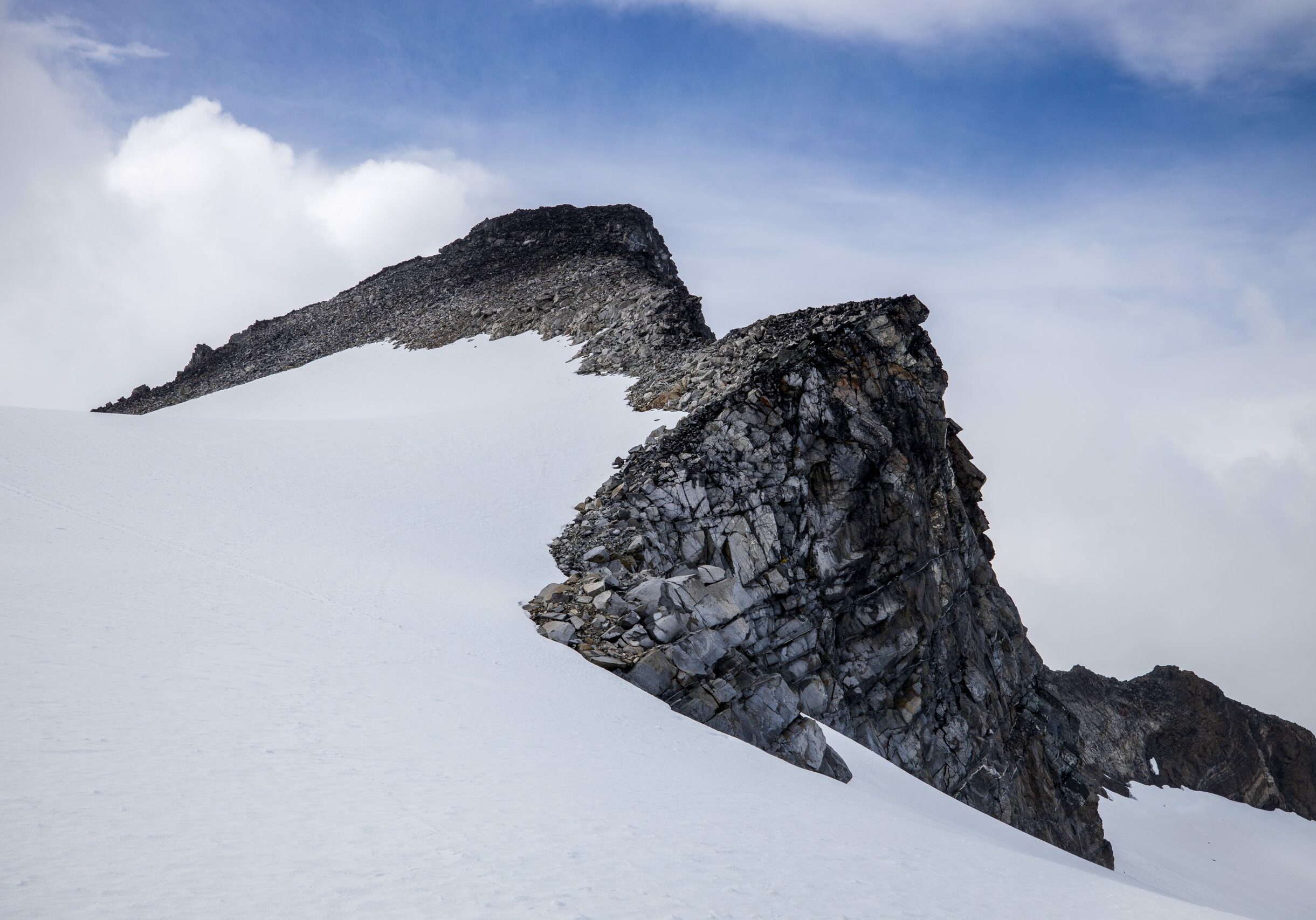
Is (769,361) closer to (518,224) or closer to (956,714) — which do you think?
(956,714)

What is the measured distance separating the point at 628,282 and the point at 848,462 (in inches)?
851

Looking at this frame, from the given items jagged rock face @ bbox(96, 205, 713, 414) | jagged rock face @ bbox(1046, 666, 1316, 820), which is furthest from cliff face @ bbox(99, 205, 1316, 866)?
jagged rock face @ bbox(1046, 666, 1316, 820)

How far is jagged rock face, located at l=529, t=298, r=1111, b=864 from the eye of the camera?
1761 centimetres

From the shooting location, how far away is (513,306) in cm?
4491

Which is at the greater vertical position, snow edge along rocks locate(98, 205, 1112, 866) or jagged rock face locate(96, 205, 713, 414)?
jagged rock face locate(96, 205, 713, 414)

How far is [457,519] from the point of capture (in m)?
21.4

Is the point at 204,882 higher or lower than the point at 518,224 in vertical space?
lower

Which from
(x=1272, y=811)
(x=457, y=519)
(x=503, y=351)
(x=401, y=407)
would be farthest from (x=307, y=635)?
(x=1272, y=811)

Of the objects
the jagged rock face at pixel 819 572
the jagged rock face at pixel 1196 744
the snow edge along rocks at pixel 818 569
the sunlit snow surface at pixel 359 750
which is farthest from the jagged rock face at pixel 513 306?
the jagged rock face at pixel 1196 744

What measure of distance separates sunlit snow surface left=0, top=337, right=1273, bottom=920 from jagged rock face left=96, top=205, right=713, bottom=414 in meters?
14.0

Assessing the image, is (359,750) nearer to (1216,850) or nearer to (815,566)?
(815,566)

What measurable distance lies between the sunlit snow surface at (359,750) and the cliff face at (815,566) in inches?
72.0

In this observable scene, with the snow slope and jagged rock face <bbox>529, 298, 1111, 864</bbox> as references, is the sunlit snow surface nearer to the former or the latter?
jagged rock face <bbox>529, 298, 1111, 864</bbox>

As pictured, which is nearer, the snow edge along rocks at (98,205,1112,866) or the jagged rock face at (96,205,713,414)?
the snow edge along rocks at (98,205,1112,866)
